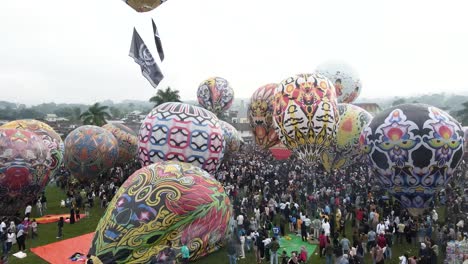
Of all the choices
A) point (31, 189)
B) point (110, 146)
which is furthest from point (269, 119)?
point (31, 189)

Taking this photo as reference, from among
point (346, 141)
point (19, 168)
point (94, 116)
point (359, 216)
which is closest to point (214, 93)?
point (346, 141)

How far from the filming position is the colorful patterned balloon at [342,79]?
3422 centimetres

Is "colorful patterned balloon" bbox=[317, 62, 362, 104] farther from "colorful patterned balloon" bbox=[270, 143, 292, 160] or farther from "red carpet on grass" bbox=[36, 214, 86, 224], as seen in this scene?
"red carpet on grass" bbox=[36, 214, 86, 224]

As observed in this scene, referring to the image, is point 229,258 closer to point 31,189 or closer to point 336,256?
point 336,256

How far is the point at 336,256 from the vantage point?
11.5 meters

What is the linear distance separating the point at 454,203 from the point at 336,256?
7.95m

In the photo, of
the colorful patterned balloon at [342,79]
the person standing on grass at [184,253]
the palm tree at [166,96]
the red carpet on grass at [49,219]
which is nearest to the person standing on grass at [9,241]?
the red carpet on grass at [49,219]

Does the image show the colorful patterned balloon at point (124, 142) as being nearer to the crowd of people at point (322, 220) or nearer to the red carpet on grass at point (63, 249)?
the crowd of people at point (322, 220)

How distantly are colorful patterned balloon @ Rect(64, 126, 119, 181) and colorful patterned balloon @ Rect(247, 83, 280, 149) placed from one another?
34.6 feet

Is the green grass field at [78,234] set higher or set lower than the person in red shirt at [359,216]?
lower

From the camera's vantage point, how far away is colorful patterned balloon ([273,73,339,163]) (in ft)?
69.7

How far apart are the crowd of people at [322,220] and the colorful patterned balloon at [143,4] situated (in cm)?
856

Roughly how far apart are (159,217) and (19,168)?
8.81 metres

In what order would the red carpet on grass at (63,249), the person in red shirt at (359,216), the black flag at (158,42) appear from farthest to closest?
the black flag at (158,42) → the person in red shirt at (359,216) → the red carpet on grass at (63,249)
